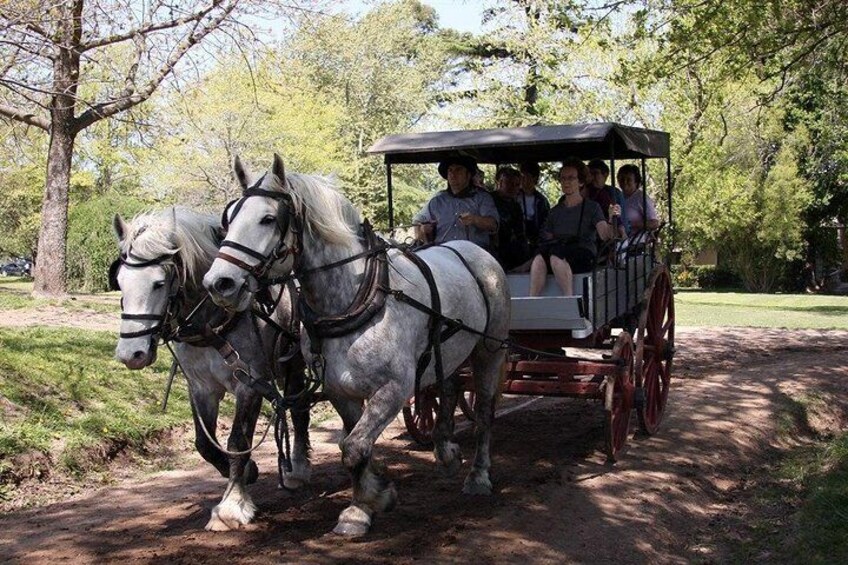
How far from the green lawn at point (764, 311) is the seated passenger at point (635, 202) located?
1241 cm

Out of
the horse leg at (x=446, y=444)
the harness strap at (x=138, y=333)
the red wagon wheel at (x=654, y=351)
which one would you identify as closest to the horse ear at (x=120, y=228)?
the harness strap at (x=138, y=333)

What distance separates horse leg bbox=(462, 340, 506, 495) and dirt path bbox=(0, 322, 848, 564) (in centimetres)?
30

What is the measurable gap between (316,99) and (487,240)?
32.4 meters

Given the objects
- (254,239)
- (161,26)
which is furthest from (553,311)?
(161,26)

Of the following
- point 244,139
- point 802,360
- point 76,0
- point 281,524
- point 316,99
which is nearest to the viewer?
point 281,524

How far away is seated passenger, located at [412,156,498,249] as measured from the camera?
8.38m

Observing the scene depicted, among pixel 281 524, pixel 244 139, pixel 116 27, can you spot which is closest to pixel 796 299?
pixel 244 139

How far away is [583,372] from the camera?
A: 8.22 metres

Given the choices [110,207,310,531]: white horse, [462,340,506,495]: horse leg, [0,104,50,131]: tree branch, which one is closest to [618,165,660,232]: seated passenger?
[462,340,506,495]: horse leg

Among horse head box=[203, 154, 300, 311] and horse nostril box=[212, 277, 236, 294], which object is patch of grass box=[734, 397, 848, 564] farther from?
horse nostril box=[212, 277, 236, 294]

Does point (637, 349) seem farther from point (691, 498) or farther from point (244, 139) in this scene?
point (244, 139)

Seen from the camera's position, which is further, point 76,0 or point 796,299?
point 796,299

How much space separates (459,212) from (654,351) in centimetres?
278

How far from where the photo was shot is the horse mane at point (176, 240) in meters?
6.07
